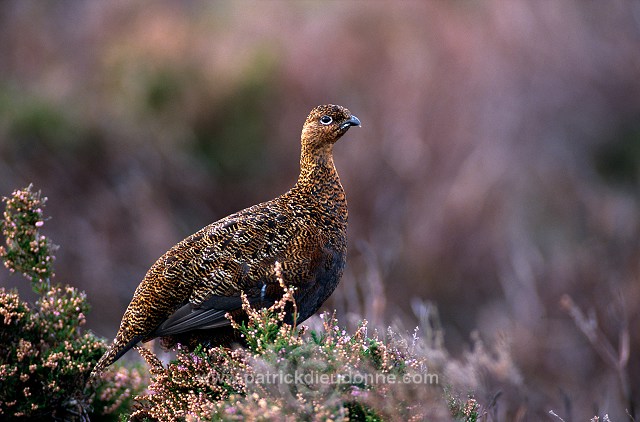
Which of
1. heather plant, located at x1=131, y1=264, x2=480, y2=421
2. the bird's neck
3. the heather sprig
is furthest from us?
the bird's neck

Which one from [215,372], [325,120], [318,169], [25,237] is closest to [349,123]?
[325,120]

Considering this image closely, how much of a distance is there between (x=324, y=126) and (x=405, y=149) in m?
9.71

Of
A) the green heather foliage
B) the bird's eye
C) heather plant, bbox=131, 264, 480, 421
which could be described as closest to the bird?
the green heather foliage

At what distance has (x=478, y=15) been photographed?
634 inches

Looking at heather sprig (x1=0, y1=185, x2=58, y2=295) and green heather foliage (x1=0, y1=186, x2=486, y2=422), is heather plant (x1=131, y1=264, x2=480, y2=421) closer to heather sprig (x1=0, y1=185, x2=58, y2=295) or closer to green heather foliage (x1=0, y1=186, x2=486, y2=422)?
green heather foliage (x1=0, y1=186, x2=486, y2=422)

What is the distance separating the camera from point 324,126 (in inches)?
201

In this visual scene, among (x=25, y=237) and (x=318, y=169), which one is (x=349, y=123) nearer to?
(x=318, y=169)

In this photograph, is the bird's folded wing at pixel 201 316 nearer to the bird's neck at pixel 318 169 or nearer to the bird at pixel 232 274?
the bird at pixel 232 274

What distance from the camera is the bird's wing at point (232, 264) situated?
14.7ft

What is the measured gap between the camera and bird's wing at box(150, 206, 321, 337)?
14.7ft

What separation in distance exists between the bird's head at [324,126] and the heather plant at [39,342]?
1510 millimetres

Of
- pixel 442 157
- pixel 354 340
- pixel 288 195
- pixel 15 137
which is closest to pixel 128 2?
pixel 15 137

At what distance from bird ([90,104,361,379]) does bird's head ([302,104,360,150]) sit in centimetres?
39

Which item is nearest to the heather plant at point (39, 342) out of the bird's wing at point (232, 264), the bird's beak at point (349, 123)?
the bird's wing at point (232, 264)
